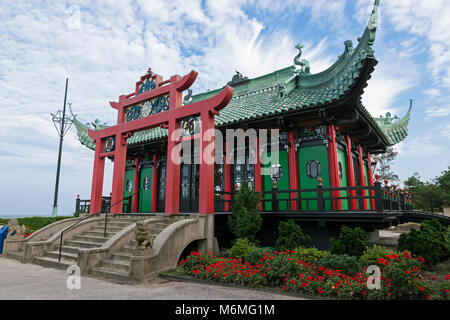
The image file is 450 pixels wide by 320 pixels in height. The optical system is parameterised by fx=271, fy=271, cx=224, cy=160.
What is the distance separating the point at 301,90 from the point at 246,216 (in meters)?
6.33

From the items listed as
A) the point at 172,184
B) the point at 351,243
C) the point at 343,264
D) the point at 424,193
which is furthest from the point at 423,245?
the point at 424,193

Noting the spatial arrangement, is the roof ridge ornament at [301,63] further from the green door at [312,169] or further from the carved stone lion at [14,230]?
the carved stone lion at [14,230]

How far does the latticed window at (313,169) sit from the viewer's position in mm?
10750

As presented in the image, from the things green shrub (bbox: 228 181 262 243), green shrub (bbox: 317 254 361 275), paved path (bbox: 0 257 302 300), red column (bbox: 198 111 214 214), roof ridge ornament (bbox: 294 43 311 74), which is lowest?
paved path (bbox: 0 257 302 300)

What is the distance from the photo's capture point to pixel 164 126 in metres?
10.0

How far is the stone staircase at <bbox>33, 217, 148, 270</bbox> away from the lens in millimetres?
7906

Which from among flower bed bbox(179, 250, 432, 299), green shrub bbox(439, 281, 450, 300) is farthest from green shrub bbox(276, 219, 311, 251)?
green shrub bbox(439, 281, 450, 300)

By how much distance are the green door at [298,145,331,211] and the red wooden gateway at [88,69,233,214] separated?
13.8 ft

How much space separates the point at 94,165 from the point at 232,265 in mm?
8587

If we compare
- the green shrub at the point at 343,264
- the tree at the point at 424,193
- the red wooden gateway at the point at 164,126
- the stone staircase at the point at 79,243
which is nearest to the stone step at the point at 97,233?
the stone staircase at the point at 79,243

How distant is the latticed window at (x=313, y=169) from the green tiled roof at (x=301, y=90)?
7.61 ft

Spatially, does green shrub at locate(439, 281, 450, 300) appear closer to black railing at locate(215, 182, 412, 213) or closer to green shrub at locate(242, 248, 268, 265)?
green shrub at locate(242, 248, 268, 265)

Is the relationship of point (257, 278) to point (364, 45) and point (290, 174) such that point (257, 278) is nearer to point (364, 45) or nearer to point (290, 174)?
point (290, 174)

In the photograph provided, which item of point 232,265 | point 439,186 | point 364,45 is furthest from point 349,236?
point 439,186
